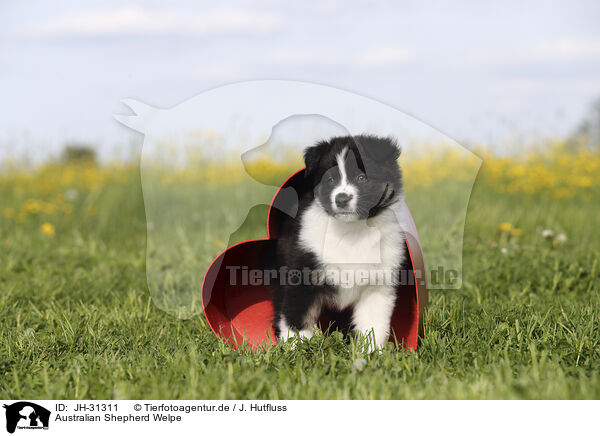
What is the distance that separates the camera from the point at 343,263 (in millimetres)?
2711

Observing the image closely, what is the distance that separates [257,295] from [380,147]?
1.43 m

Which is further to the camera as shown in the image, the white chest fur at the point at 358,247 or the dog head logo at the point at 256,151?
the dog head logo at the point at 256,151

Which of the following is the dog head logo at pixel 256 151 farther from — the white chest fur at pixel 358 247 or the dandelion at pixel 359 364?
the dandelion at pixel 359 364

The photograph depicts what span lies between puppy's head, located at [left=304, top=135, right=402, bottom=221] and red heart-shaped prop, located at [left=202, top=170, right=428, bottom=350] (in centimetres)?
20

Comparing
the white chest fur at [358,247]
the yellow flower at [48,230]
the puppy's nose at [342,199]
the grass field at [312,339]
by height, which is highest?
the puppy's nose at [342,199]

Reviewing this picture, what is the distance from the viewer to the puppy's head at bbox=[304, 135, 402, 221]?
2566mm

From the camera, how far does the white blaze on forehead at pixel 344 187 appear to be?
100 inches

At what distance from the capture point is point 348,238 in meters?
2.73

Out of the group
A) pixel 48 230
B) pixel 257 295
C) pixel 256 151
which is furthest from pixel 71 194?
pixel 256 151

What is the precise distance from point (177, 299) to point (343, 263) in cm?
143

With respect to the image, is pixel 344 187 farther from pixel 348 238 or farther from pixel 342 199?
pixel 348 238
